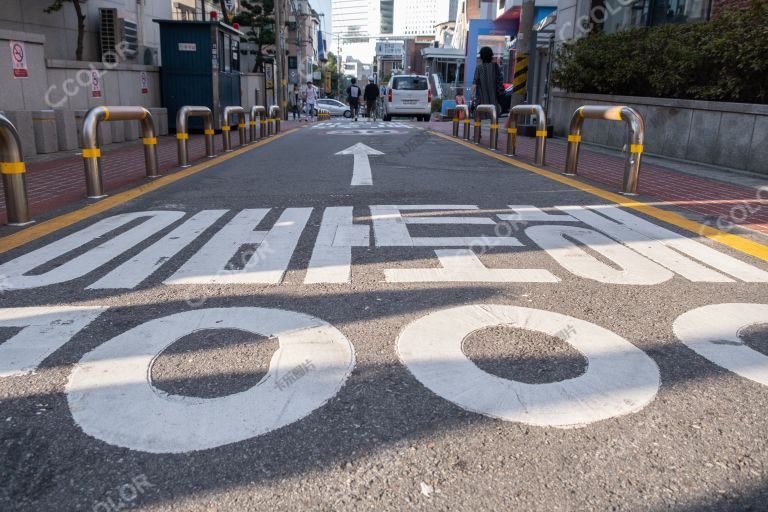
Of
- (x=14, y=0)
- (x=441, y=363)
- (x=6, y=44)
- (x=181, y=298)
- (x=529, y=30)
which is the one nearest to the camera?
(x=441, y=363)

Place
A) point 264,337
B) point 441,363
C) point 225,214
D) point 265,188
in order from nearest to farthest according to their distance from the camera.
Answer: point 441,363
point 264,337
point 225,214
point 265,188

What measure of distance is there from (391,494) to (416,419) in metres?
0.42

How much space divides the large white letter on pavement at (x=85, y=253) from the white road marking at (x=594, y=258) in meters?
3.08

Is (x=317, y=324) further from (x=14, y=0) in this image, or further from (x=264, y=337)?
(x=14, y=0)

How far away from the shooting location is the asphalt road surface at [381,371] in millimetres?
1884

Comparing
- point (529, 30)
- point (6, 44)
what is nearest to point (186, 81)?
point (6, 44)

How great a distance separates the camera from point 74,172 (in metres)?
8.41

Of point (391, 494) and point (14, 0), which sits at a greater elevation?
point (14, 0)

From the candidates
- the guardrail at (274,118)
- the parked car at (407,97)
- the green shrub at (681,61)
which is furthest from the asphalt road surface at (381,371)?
the parked car at (407,97)

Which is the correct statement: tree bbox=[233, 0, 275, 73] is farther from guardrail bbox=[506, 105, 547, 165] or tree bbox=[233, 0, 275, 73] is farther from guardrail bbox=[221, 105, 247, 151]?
guardrail bbox=[506, 105, 547, 165]

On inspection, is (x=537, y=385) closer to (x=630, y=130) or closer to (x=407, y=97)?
(x=630, y=130)

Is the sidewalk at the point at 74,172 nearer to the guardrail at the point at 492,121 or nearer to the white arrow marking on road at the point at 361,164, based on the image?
the white arrow marking on road at the point at 361,164

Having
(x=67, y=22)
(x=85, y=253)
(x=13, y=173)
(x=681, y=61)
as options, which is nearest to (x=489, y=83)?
(x=681, y=61)

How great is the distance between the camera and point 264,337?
9.46ft
